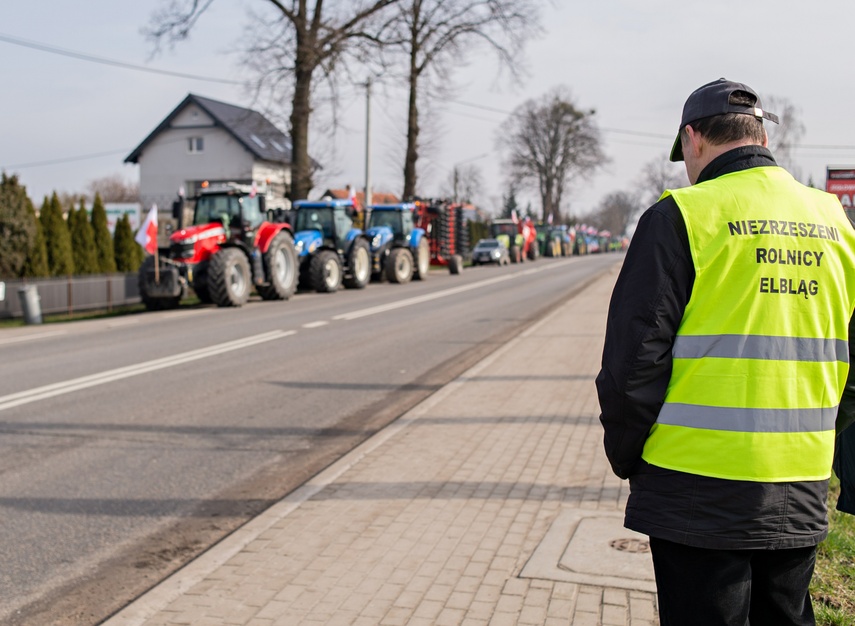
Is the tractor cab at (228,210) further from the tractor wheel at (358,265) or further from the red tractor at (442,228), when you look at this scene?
the red tractor at (442,228)

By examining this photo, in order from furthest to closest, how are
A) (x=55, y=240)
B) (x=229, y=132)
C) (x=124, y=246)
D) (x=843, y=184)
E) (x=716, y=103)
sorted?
(x=229, y=132) → (x=124, y=246) → (x=55, y=240) → (x=843, y=184) → (x=716, y=103)

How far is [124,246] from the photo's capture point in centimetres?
3028

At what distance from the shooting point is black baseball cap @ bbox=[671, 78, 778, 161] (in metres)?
2.44

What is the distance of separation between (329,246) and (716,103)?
78.5 feet

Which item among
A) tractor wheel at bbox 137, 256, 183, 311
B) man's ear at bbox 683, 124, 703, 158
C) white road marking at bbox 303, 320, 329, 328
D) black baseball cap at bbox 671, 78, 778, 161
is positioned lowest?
white road marking at bbox 303, 320, 329, 328

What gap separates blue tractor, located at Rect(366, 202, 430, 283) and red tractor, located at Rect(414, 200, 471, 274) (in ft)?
7.58

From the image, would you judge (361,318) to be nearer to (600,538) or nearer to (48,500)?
(48,500)

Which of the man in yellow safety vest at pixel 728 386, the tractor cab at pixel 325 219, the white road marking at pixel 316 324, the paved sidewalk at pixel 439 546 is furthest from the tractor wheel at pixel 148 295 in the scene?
the man in yellow safety vest at pixel 728 386

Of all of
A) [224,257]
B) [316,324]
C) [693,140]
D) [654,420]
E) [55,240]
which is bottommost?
[316,324]

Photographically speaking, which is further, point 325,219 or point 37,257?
point 325,219

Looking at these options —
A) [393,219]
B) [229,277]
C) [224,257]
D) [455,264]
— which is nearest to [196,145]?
[455,264]

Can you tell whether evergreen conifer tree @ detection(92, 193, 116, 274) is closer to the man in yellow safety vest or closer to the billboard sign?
the billboard sign

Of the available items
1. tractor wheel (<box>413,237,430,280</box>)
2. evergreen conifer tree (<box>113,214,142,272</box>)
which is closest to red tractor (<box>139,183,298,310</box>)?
tractor wheel (<box>413,237,430,280</box>)

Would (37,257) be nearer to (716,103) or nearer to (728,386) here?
(716,103)
